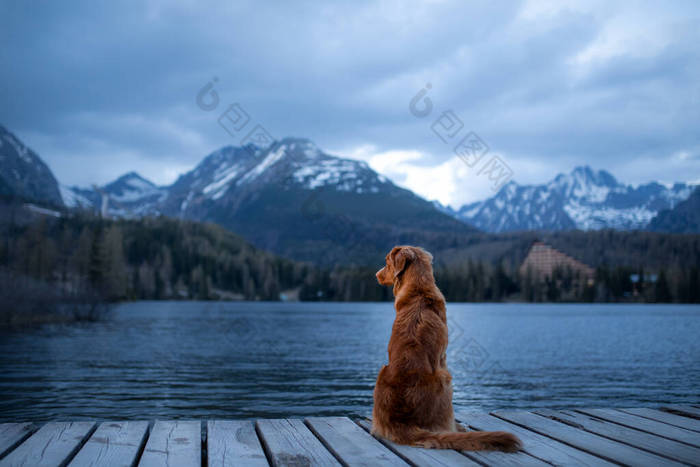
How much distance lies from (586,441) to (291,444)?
9.39 ft

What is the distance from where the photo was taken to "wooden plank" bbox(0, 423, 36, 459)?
507 cm

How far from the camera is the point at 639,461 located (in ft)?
15.5

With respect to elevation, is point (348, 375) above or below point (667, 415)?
below

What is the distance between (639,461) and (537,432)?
1236mm

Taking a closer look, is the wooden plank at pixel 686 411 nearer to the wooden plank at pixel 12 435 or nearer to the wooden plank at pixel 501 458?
the wooden plank at pixel 501 458

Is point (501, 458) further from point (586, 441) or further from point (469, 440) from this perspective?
point (586, 441)

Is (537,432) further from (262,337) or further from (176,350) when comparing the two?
(262,337)

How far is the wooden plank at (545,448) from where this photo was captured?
4762 mm

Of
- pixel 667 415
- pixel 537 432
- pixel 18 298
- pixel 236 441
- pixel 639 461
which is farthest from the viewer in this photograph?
pixel 18 298

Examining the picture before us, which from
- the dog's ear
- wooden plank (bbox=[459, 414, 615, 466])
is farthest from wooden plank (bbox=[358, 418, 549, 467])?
the dog's ear

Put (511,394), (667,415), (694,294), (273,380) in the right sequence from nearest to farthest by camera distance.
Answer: (667,415), (511,394), (273,380), (694,294)

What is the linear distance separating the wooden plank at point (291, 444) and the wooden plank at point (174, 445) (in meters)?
0.64

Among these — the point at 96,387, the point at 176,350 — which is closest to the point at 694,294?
the point at 176,350

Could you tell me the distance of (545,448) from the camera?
519 cm
